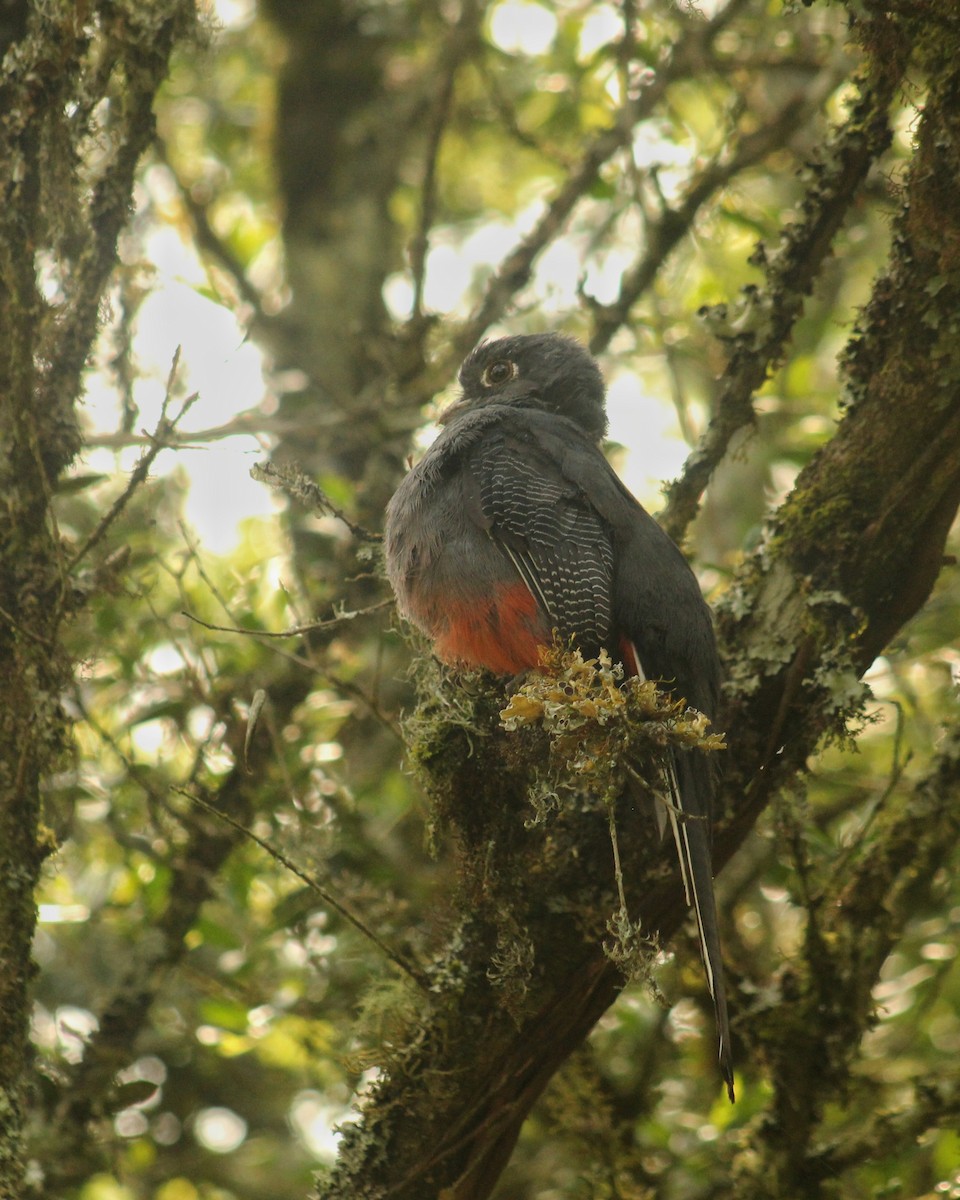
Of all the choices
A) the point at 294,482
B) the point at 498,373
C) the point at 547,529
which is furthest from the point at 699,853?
the point at 498,373

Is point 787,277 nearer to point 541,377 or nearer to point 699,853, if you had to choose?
point 541,377

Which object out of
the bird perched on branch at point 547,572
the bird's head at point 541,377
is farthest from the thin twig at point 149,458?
the bird's head at point 541,377

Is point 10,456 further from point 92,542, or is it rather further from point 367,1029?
point 367,1029

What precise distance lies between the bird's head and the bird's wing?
76cm

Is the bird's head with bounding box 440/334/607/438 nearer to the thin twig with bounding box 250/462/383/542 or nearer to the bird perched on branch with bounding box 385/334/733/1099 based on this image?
the bird perched on branch with bounding box 385/334/733/1099

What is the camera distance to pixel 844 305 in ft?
24.2

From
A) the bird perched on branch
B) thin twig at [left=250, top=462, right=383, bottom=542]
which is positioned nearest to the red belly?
the bird perched on branch

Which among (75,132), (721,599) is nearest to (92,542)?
(75,132)

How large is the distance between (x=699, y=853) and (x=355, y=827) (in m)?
2.07

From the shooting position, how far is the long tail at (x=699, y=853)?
9.48 feet

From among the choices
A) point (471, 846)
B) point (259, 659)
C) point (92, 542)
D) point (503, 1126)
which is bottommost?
point (503, 1126)

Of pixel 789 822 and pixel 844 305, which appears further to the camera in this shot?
pixel 844 305

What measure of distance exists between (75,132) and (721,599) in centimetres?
228

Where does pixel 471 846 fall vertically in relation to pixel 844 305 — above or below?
below
